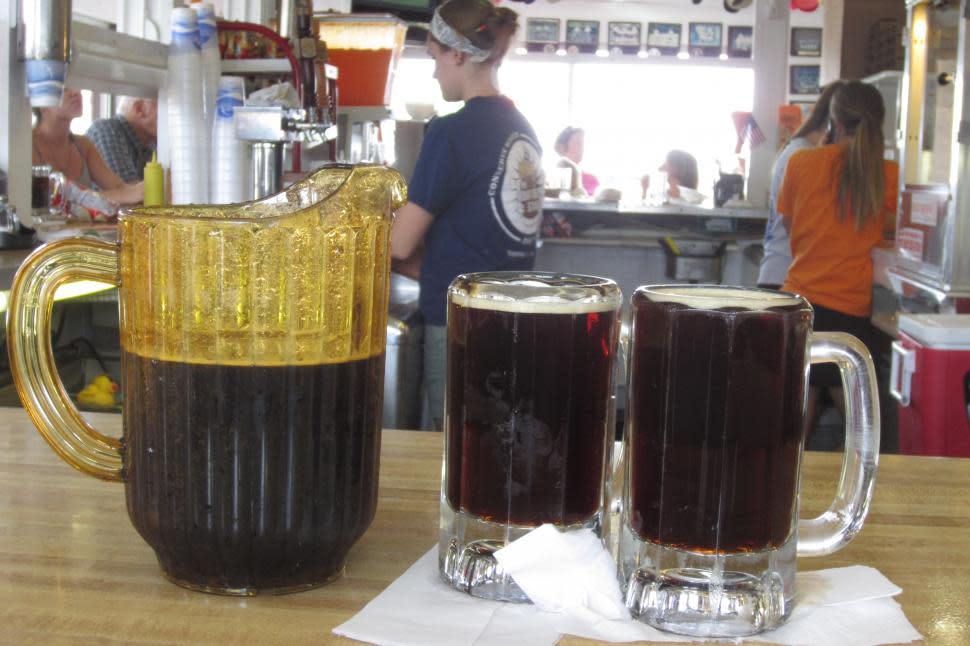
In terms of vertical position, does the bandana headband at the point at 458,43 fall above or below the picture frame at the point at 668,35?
below

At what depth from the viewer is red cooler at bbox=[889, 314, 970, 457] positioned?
7.84ft

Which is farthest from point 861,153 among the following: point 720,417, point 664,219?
point 720,417

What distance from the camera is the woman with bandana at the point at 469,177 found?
98.7 inches

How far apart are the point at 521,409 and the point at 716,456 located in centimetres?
10

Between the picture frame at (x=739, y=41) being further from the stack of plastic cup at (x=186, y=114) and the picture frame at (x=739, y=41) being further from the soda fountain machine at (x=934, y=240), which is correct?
the stack of plastic cup at (x=186, y=114)

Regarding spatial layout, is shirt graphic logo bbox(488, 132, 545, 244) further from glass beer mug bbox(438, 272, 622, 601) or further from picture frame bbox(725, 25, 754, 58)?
picture frame bbox(725, 25, 754, 58)

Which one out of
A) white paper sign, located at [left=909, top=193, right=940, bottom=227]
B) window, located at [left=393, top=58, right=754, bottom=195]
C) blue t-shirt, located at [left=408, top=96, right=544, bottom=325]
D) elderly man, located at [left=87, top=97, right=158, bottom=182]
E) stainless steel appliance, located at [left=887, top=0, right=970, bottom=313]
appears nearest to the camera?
blue t-shirt, located at [left=408, top=96, right=544, bottom=325]

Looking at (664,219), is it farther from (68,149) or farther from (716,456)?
(716,456)

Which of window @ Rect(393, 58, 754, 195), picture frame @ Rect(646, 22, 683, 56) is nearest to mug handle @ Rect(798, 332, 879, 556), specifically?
window @ Rect(393, 58, 754, 195)

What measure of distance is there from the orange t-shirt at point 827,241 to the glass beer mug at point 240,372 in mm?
2965

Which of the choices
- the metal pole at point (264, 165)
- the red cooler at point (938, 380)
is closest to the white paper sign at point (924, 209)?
the red cooler at point (938, 380)

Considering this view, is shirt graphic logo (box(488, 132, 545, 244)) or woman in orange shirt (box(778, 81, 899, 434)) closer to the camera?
shirt graphic logo (box(488, 132, 545, 244))

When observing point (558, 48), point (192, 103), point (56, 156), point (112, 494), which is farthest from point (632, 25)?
point (112, 494)

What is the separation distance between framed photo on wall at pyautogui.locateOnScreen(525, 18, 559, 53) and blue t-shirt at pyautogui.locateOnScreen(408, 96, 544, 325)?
9.76m
